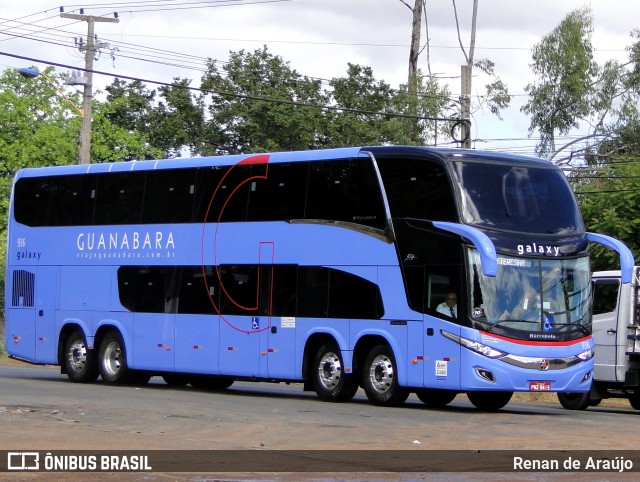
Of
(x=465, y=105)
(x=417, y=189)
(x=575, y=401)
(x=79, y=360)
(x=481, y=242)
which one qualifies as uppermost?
(x=465, y=105)

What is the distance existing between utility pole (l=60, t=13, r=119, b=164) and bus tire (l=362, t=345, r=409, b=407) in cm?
1785

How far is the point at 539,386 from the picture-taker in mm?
20031

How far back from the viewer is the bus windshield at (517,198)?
2038cm

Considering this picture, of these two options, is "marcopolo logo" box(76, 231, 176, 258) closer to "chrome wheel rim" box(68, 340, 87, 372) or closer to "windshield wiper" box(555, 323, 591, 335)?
"chrome wheel rim" box(68, 340, 87, 372)

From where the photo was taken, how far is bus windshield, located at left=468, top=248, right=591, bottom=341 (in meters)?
20.1

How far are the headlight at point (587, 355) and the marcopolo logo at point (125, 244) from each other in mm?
8239

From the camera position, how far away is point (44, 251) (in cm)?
2766

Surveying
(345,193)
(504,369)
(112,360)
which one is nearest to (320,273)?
(345,193)

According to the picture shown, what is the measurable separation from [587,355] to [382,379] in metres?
3.30

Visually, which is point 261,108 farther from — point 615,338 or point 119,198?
point 615,338

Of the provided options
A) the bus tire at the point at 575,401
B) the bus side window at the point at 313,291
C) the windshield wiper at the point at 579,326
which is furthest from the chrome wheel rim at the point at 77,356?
the windshield wiper at the point at 579,326

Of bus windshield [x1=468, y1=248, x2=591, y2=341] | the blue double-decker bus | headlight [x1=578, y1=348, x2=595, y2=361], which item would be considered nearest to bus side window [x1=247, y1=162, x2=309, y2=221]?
the blue double-decker bus

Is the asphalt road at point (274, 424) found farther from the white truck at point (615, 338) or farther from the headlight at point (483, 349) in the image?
the headlight at point (483, 349)

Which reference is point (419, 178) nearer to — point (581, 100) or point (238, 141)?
point (581, 100)
